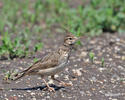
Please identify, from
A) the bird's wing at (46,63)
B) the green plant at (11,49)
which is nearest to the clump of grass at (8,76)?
the bird's wing at (46,63)

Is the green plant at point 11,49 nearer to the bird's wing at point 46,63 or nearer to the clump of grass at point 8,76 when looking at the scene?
the clump of grass at point 8,76

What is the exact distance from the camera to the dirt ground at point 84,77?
7.30 metres

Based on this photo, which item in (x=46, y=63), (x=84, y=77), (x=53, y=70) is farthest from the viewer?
(x=84, y=77)

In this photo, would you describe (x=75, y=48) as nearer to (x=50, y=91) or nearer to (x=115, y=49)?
(x=115, y=49)

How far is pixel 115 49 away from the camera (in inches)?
398

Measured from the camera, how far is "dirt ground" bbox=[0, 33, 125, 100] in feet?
24.0

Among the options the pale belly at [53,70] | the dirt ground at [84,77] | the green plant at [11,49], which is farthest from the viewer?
the green plant at [11,49]

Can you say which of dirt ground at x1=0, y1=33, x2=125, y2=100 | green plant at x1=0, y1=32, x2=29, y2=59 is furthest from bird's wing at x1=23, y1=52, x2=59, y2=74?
green plant at x1=0, y1=32, x2=29, y2=59

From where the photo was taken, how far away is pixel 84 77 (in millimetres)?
8305

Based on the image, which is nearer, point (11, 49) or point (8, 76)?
point (8, 76)

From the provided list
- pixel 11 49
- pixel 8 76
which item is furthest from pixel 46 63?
pixel 11 49

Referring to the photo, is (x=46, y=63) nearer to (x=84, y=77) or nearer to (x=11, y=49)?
(x=84, y=77)

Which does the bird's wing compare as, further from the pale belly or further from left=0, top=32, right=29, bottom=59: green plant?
left=0, top=32, right=29, bottom=59: green plant

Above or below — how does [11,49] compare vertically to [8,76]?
above
